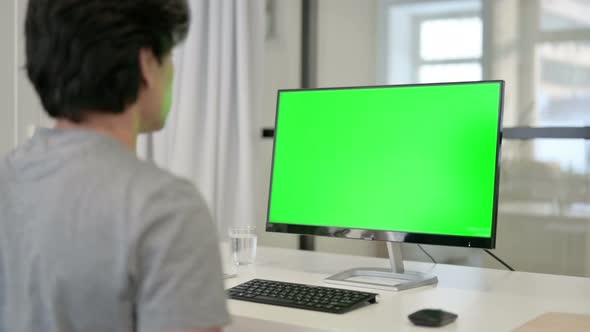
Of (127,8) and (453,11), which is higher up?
(453,11)

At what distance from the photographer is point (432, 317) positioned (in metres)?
1.18

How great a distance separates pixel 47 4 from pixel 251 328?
2.21 ft

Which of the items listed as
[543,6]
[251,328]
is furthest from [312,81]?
[251,328]

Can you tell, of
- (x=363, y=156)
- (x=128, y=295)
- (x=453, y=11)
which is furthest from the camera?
(x=453, y=11)

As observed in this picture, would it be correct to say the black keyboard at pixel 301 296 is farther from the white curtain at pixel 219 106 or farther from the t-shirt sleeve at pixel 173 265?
the white curtain at pixel 219 106

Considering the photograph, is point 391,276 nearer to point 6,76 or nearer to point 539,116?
point 539,116

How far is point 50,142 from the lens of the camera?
31.0 inches

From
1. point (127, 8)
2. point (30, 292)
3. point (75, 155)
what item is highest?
point (127, 8)

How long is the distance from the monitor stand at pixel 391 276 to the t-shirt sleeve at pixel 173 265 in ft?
2.76

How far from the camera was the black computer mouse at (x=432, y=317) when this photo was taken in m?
1.17

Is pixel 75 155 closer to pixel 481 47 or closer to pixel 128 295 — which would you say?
pixel 128 295

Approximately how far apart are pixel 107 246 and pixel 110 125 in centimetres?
16

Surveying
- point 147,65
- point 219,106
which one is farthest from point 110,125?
point 219,106

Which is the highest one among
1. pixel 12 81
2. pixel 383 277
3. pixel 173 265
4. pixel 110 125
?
pixel 12 81
